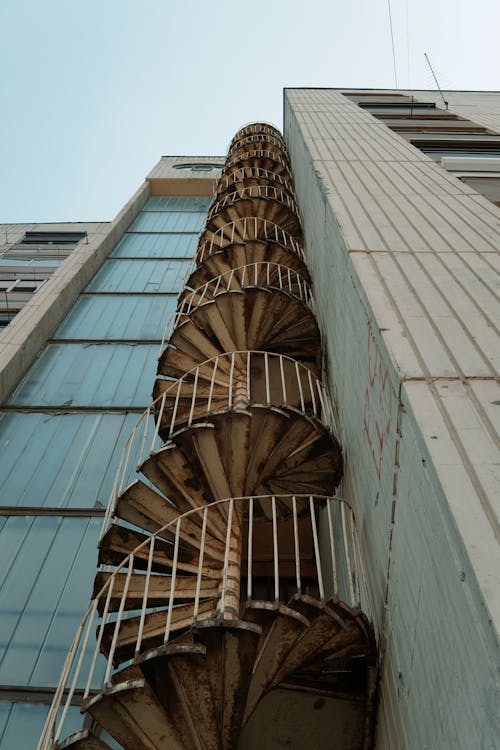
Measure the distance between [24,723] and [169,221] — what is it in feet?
56.0

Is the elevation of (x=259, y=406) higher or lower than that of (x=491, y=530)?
higher

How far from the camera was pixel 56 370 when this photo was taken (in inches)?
478

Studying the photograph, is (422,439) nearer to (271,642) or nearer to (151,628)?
(271,642)

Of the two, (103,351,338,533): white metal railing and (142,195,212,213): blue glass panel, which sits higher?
(142,195,212,213): blue glass panel

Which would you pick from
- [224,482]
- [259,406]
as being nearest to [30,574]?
[224,482]

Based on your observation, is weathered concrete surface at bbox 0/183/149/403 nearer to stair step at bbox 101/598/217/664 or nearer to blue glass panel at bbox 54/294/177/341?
blue glass panel at bbox 54/294/177/341

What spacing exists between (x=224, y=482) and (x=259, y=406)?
2.87 feet

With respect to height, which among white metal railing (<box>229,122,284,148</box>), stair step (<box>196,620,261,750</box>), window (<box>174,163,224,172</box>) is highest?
window (<box>174,163,224,172</box>)

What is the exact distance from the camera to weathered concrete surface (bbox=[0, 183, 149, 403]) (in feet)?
38.3

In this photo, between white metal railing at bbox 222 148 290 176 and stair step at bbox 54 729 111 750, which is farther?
white metal railing at bbox 222 148 290 176

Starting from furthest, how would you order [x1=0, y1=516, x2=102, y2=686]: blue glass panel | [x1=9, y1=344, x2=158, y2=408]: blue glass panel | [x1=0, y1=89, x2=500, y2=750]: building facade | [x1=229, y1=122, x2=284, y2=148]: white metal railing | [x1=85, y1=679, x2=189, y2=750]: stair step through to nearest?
[x1=229, y1=122, x2=284, y2=148]: white metal railing, [x1=9, y1=344, x2=158, y2=408]: blue glass panel, [x1=0, y1=516, x2=102, y2=686]: blue glass panel, [x1=85, y1=679, x2=189, y2=750]: stair step, [x1=0, y1=89, x2=500, y2=750]: building facade

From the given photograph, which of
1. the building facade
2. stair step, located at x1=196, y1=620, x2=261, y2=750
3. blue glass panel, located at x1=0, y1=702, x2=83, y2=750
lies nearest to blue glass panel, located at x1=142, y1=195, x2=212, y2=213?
the building facade

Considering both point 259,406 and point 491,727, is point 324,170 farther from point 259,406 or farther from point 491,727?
point 491,727

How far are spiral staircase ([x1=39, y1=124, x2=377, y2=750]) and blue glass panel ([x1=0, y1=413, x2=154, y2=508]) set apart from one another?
0.74 m
